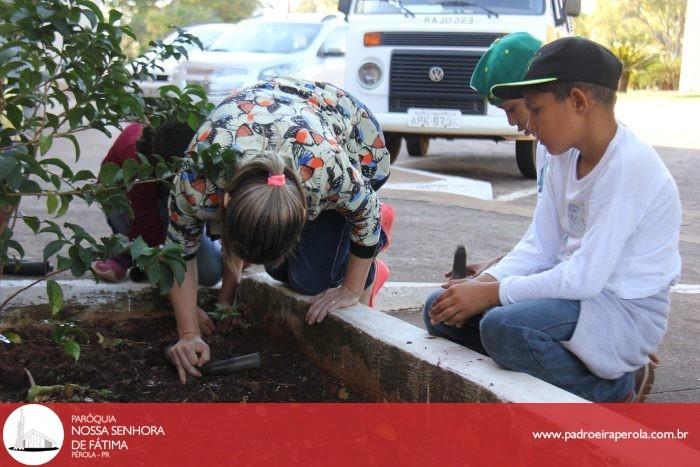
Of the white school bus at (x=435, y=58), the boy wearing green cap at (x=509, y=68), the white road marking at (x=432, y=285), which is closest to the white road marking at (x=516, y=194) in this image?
the white school bus at (x=435, y=58)

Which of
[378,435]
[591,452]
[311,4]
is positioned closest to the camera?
[591,452]

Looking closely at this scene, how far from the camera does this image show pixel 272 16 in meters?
14.8

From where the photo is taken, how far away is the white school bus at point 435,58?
998 centimetres

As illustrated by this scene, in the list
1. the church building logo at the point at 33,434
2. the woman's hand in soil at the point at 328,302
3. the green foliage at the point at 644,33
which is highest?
the woman's hand in soil at the point at 328,302

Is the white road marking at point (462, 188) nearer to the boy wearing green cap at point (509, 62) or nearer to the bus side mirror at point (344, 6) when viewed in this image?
the bus side mirror at point (344, 6)

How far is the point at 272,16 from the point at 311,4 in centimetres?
7921

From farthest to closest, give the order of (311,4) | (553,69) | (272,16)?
(311,4) → (272,16) → (553,69)

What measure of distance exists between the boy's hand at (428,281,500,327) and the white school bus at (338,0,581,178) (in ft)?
23.2

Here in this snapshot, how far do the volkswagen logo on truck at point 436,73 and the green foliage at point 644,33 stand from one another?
24760 millimetres

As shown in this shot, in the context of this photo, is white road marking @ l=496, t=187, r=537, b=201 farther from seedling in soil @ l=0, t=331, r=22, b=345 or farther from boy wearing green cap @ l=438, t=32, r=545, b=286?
seedling in soil @ l=0, t=331, r=22, b=345

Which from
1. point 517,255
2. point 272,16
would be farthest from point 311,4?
point 517,255

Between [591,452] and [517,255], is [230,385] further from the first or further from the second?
[591,452]

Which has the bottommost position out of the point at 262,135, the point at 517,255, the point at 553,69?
the point at 517,255

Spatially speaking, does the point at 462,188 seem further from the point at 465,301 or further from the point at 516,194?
the point at 465,301
